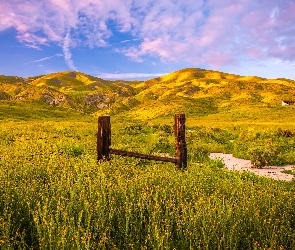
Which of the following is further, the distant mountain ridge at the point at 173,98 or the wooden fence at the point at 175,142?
the distant mountain ridge at the point at 173,98

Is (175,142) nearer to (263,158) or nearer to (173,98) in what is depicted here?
(263,158)

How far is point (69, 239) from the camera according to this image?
4.75 m

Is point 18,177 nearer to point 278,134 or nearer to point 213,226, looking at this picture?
point 213,226

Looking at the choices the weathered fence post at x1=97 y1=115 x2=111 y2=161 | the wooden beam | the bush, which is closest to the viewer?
the wooden beam

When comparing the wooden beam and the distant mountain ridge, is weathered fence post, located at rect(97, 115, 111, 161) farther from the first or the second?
the distant mountain ridge

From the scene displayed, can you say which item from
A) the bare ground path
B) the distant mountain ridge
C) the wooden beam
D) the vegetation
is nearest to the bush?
the bare ground path

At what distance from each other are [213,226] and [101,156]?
21.0 feet

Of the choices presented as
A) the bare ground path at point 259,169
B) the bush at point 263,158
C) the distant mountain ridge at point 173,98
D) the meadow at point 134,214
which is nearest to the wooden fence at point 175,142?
the meadow at point 134,214

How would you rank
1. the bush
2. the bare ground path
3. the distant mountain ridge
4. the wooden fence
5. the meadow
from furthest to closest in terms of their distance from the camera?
the distant mountain ridge
the bush
the bare ground path
the wooden fence
the meadow

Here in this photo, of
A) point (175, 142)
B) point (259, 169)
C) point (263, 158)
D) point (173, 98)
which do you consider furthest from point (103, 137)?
point (173, 98)

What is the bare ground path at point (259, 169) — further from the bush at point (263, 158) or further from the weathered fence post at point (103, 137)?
the weathered fence post at point (103, 137)

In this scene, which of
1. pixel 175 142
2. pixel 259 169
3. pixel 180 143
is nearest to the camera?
pixel 180 143

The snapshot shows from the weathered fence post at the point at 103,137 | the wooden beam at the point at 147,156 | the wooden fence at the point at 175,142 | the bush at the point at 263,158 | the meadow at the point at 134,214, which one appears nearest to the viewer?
the meadow at the point at 134,214

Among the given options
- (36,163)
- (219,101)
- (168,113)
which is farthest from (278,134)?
(219,101)
